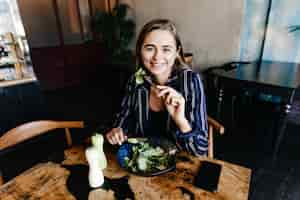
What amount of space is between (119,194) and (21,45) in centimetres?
298

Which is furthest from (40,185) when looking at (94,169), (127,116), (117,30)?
(117,30)

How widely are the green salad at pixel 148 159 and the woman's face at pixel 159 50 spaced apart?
45 centimetres

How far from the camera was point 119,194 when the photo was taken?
2.37 ft

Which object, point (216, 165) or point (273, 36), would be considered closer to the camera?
point (216, 165)

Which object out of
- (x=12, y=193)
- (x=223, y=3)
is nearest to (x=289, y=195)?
(x=12, y=193)

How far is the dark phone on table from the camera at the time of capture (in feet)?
2.41

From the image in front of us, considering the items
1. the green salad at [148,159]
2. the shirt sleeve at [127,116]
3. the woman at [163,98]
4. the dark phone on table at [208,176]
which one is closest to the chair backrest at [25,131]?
the shirt sleeve at [127,116]

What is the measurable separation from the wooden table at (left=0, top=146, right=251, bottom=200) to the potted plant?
124 inches

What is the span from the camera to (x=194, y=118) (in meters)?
1.06

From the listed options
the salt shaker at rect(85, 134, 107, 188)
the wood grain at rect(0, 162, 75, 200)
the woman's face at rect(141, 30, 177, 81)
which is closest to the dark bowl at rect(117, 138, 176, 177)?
the salt shaker at rect(85, 134, 107, 188)

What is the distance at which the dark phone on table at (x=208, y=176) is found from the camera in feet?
2.41

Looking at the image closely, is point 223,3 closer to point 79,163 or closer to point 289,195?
point 289,195

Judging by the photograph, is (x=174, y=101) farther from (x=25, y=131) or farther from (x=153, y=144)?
(x=25, y=131)

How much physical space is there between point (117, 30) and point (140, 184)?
143 inches
